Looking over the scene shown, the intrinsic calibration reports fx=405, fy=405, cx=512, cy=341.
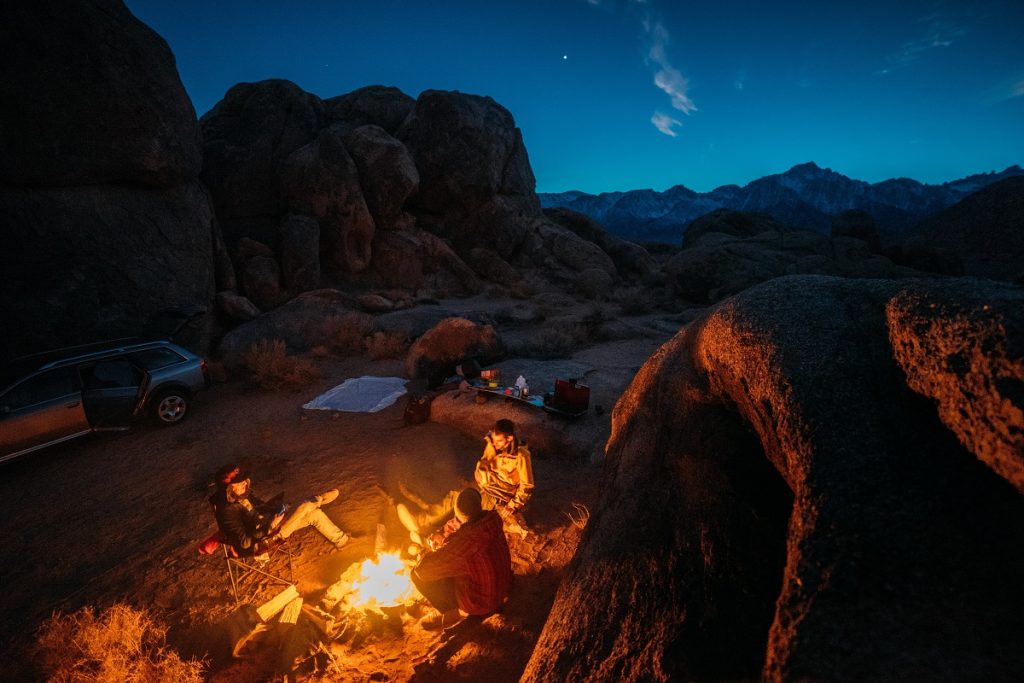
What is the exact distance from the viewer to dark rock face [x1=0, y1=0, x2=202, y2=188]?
9609 millimetres

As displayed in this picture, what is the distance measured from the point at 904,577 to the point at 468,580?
327cm

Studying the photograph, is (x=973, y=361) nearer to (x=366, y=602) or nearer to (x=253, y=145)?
(x=366, y=602)

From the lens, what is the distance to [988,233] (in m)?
17.7

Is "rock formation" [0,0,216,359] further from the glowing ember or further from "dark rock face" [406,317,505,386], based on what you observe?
the glowing ember

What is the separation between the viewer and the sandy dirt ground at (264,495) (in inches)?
142

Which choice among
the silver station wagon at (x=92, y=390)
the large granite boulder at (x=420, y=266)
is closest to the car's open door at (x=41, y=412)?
the silver station wagon at (x=92, y=390)

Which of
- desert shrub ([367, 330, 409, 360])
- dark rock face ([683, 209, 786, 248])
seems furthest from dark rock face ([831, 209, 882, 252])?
desert shrub ([367, 330, 409, 360])

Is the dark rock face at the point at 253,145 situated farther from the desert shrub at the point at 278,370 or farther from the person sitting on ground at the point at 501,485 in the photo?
the person sitting on ground at the point at 501,485

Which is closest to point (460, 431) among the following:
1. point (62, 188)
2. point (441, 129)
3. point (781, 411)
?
point (781, 411)

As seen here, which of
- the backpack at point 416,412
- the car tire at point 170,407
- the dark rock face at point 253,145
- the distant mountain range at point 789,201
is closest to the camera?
the backpack at point 416,412

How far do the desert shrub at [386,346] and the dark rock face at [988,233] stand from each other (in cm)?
2192

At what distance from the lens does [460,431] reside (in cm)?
745

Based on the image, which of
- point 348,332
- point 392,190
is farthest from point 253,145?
point 348,332

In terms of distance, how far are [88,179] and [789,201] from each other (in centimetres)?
12262
